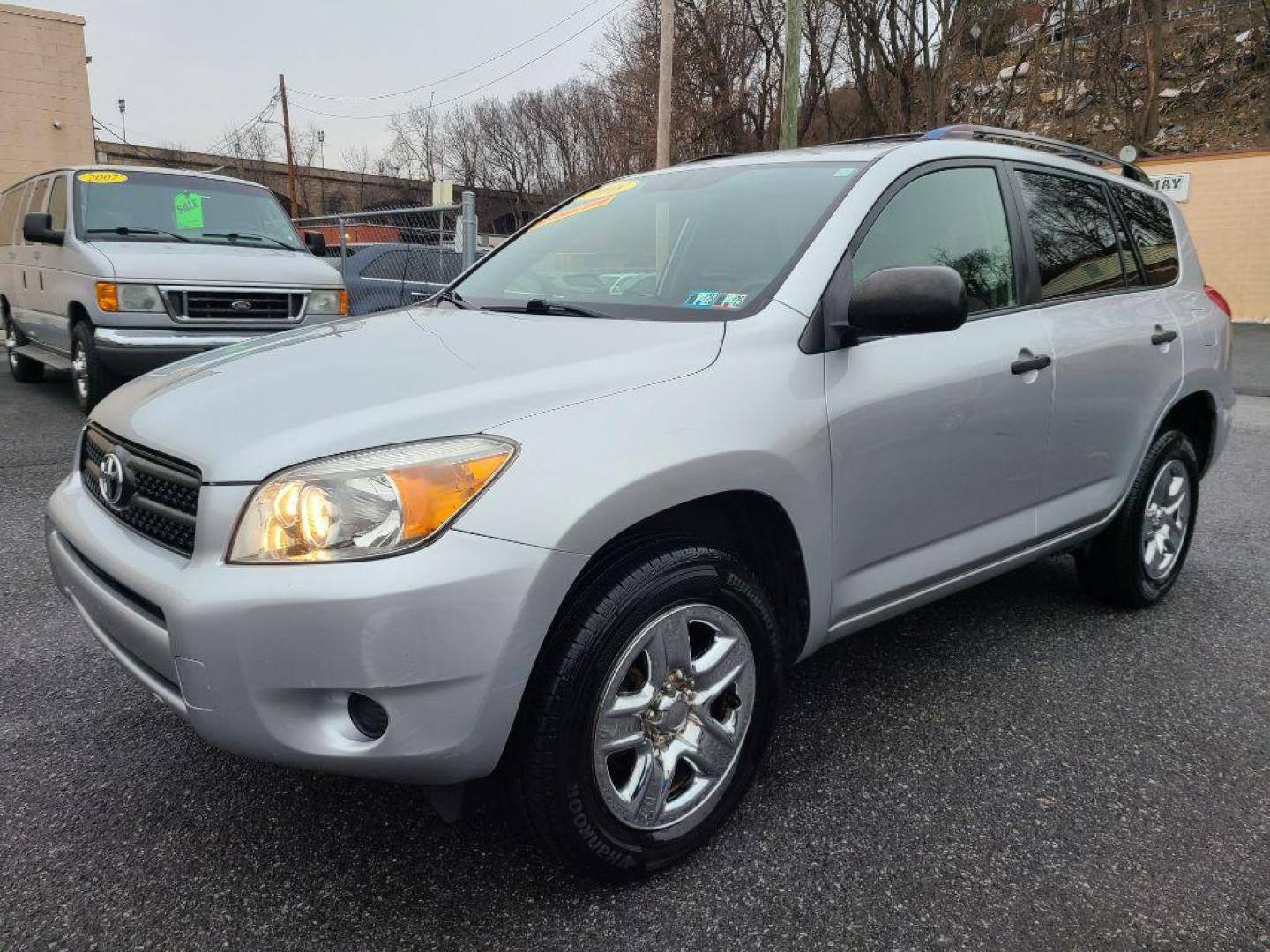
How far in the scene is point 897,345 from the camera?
2465 mm

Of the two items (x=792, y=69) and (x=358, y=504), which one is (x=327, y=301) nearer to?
(x=358, y=504)

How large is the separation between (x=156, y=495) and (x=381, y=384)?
1.70 feet

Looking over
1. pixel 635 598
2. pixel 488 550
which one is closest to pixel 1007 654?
pixel 635 598

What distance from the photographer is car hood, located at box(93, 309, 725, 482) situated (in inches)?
70.5

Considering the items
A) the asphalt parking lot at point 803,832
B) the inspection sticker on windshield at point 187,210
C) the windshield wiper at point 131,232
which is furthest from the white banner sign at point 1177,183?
the asphalt parking lot at point 803,832

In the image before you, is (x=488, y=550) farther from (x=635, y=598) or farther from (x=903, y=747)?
(x=903, y=747)

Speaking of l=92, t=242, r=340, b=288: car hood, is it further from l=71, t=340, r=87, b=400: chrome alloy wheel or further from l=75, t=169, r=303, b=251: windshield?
l=71, t=340, r=87, b=400: chrome alloy wheel

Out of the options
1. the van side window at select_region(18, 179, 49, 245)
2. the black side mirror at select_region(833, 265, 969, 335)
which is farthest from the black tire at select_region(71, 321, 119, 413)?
the black side mirror at select_region(833, 265, 969, 335)

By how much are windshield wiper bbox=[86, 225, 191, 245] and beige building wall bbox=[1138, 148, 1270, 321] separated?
18246mm

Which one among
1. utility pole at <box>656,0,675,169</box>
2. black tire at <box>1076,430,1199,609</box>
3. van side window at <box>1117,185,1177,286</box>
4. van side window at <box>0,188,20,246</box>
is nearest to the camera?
black tire at <box>1076,430,1199,609</box>

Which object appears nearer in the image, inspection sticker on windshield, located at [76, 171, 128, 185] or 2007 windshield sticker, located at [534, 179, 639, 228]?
2007 windshield sticker, located at [534, 179, 639, 228]

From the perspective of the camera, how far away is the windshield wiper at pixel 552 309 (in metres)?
2.48

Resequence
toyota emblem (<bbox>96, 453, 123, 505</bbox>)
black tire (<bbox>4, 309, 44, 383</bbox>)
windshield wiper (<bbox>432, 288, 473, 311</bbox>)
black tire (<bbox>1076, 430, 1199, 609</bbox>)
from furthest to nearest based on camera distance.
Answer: black tire (<bbox>4, 309, 44, 383</bbox>) → black tire (<bbox>1076, 430, 1199, 609</bbox>) → windshield wiper (<bbox>432, 288, 473, 311</bbox>) → toyota emblem (<bbox>96, 453, 123, 505</bbox>)

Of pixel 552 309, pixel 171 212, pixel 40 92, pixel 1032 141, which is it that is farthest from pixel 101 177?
pixel 40 92
